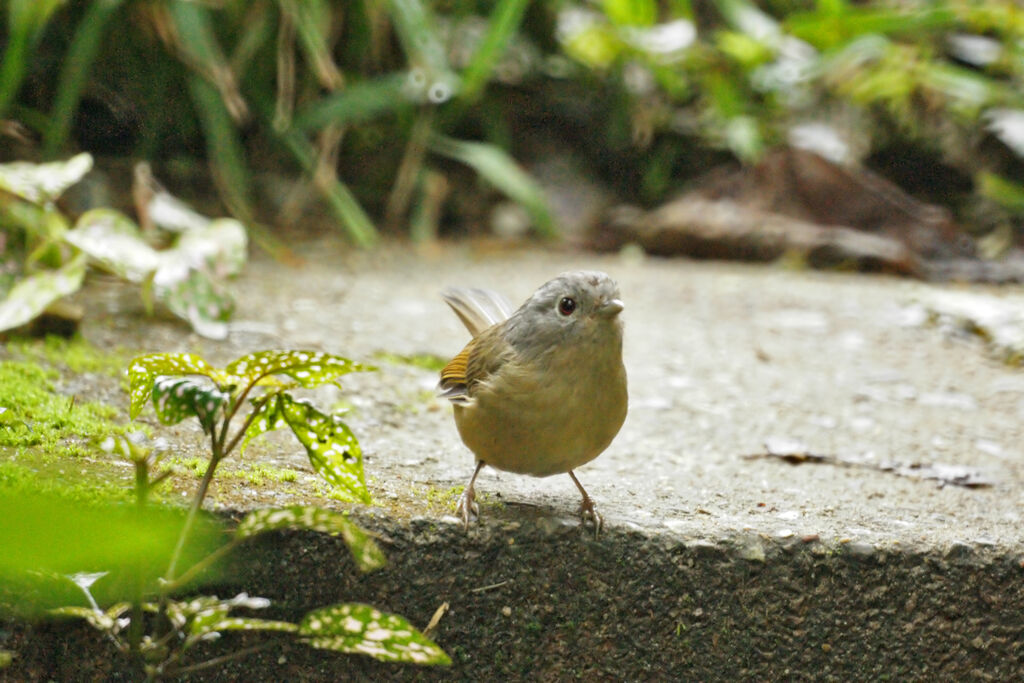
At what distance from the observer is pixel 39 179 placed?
312cm

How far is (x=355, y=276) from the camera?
4539mm

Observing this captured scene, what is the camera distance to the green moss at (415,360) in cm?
341

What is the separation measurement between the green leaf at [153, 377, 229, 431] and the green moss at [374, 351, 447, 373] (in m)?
1.76

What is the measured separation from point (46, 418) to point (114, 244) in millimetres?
984

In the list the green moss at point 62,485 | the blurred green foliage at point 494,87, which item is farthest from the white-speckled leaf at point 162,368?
the blurred green foliage at point 494,87

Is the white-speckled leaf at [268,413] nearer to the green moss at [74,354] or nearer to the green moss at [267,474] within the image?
the green moss at [267,474]

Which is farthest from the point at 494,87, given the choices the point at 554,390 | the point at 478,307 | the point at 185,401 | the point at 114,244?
the point at 185,401

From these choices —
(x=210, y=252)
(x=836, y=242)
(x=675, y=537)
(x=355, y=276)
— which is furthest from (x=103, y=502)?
(x=836, y=242)

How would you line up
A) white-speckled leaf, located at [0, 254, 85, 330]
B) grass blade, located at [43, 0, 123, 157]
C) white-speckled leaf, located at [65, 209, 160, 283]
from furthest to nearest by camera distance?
grass blade, located at [43, 0, 123, 157], white-speckled leaf, located at [65, 209, 160, 283], white-speckled leaf, located at [0, 254, 85, 330]

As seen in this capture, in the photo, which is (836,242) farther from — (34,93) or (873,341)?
(34,93)

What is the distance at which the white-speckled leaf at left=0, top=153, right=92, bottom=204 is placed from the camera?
10.1 feet

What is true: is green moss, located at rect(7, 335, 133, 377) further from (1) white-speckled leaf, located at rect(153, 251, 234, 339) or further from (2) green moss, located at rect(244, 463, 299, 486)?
(2) green moss, located at rect(244, 463, 299, 486)

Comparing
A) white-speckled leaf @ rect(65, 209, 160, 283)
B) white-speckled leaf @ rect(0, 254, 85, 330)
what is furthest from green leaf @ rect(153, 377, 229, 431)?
white-speckled leaf @ rect(65, 209, 160, 283)

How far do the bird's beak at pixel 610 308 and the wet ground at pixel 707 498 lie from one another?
41 cm
